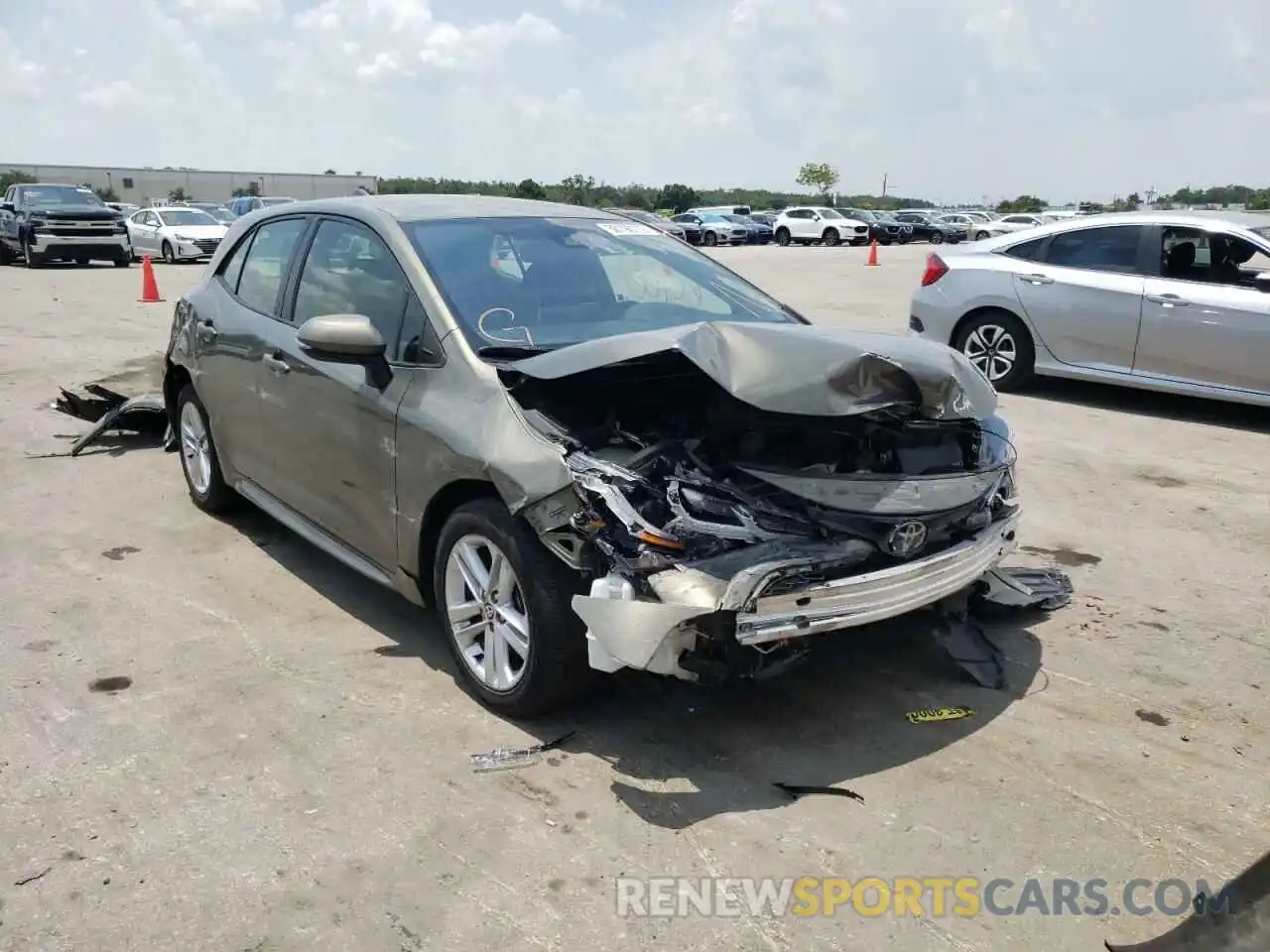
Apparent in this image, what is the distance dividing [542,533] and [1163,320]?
6621 millimetres

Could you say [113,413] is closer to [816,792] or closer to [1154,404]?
[816,792]

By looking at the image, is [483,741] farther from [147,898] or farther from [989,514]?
[989,514]

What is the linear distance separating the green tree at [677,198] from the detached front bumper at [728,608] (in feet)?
268

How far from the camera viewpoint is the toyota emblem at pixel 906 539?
3.40 meters

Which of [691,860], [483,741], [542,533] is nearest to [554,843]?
[691,860]

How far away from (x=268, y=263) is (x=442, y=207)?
3.57 ft

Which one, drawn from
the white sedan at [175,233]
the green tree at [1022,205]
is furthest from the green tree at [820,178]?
the white sedan at [175,233]

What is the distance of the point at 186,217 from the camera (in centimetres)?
2669

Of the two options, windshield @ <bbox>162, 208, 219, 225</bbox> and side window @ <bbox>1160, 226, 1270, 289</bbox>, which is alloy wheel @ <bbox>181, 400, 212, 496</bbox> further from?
windshield @ <bbox>162, 208, 219, 225</bbox>

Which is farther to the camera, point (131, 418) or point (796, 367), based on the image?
point (131, 418)

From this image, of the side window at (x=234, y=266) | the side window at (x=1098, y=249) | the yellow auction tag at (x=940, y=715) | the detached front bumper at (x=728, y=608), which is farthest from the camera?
the side window at (x=1098, y=249)

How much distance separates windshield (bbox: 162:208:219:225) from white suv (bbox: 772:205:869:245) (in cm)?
2505

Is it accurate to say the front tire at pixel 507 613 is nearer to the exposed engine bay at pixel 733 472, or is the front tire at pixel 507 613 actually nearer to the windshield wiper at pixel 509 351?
the exposed engine bay at pixel 733 472

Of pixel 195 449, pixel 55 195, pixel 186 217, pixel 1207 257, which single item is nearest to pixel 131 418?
pixel 195 449
